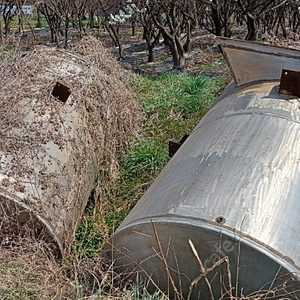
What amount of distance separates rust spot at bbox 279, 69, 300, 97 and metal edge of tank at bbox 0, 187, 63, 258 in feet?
5.94

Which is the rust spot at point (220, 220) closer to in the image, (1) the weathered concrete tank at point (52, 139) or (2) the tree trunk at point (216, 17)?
(1) the weathered concrete tank at point (52, 139)

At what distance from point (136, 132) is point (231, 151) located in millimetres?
2924

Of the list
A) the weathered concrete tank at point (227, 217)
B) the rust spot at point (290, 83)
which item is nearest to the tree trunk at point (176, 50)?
the rust spot at point (290, 83)

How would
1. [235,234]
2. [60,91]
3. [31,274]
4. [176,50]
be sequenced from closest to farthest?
[235,234], [31,274], [60,91], [176,50]

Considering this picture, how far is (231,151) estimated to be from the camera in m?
2.85

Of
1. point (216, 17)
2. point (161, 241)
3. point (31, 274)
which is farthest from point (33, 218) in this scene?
point (216, 17)

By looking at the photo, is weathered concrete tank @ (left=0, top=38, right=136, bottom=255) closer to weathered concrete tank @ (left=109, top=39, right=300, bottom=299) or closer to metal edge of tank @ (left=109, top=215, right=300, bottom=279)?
weathered concrete tank @ (left=109, top=39, right=300, bottom=299)

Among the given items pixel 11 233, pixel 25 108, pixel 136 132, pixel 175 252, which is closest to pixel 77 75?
pixel 25 108

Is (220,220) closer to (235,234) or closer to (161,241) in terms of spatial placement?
(235,234)

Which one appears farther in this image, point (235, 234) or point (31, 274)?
point (31, 274)

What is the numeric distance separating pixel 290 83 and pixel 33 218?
6.37 ft

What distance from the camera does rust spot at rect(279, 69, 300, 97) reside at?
3279 millimetres

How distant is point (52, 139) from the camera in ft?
12.0

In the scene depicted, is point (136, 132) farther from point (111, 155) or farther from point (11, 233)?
point (11, 233)
